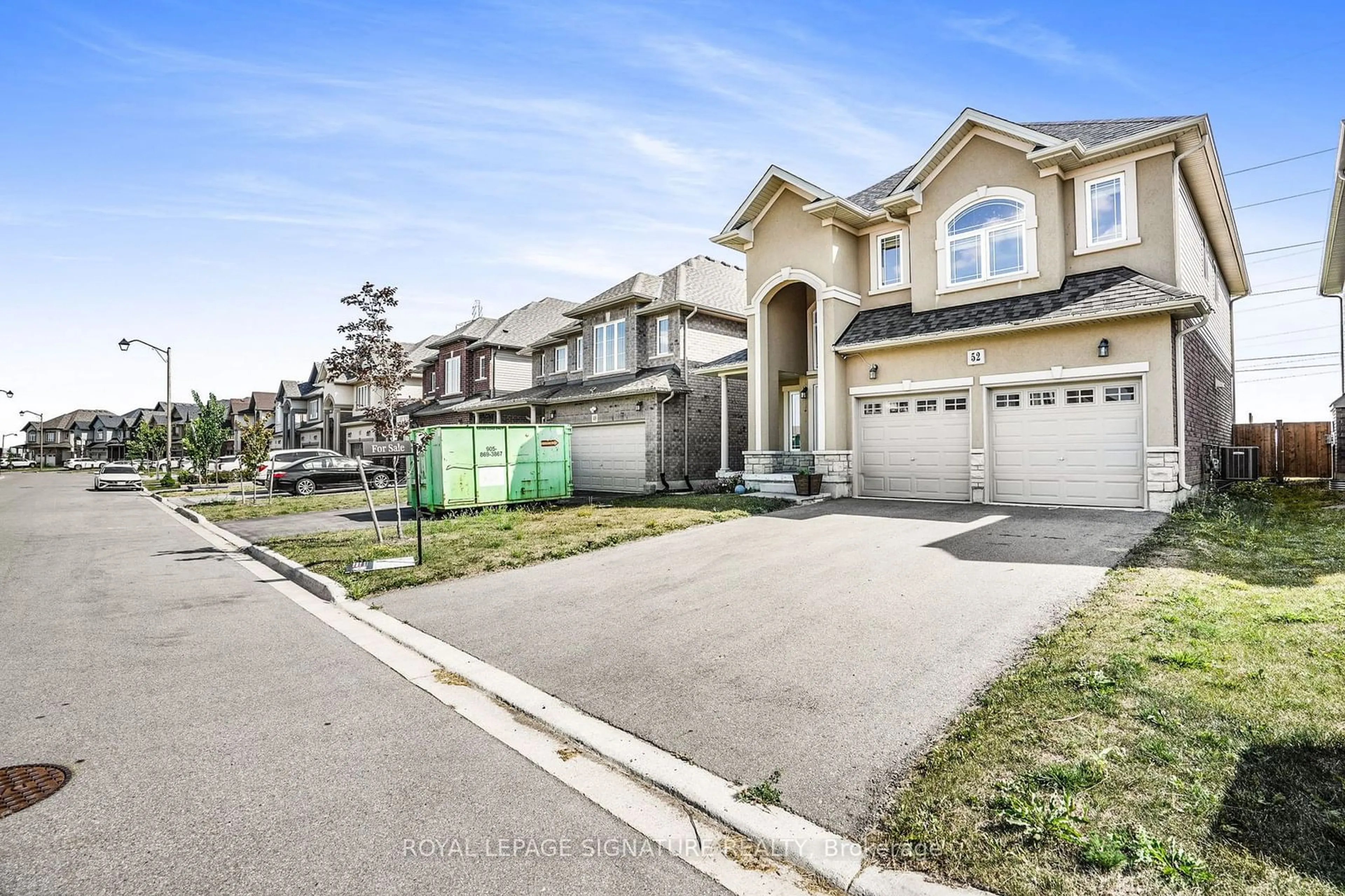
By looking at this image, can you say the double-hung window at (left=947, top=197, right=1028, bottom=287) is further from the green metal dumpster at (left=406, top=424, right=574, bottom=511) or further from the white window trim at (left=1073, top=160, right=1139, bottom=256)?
the green metal dumpster at (left=406, top=424, right=574, bottom=511)

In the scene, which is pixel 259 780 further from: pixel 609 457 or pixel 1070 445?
pixel 609 457

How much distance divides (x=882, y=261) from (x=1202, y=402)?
304 inches

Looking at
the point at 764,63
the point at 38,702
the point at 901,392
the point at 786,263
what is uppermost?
the point at 764,63

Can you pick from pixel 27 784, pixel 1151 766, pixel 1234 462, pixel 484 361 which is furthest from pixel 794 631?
pixel 484 361

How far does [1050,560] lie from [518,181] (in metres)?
10.7

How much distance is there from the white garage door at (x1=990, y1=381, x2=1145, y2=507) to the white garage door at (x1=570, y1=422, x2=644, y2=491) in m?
10.6

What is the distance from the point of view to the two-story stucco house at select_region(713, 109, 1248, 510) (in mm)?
12133

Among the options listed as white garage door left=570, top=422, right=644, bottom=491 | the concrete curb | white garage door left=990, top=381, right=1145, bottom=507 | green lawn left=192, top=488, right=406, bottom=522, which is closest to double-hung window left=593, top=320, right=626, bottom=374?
white garage door left=570, top=422, right=644, bottom=491

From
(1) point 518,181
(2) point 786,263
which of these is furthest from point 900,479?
(1) point 518,181

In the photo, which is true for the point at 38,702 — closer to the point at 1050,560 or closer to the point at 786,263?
the point at 1050,560

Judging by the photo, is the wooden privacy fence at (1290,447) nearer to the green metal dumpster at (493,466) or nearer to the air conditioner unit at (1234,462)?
the air conditioner unit at (1234,462)

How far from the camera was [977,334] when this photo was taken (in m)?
13.4

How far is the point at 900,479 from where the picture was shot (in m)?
15.0

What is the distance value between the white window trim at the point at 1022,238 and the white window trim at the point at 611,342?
11.2 metres
